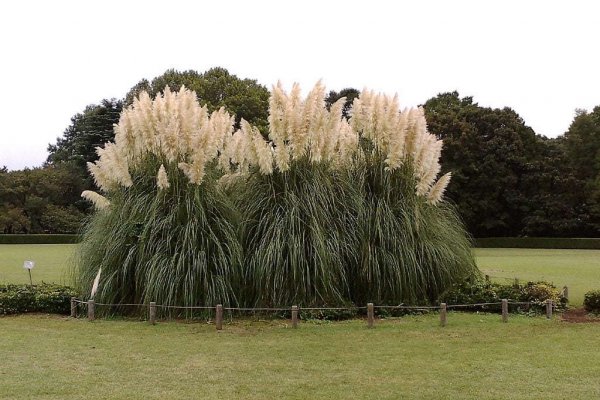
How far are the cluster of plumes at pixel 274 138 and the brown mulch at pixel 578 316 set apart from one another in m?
2.53

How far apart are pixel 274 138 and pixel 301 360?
3652 mm

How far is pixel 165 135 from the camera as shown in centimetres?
848

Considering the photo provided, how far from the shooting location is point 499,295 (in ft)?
29.8

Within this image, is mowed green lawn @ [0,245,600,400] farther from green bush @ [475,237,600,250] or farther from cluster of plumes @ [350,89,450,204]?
green bush @ [475,237,600,250]

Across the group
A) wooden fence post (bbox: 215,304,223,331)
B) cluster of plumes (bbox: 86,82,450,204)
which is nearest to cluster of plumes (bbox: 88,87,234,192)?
cluster of plumes (bbox: 86,82,450,204)

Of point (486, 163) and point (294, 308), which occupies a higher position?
point (486, 163)

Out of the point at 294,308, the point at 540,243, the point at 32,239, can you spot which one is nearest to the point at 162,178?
the point at 294,308

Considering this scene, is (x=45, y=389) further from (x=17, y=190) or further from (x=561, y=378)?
(x=17, y=190)

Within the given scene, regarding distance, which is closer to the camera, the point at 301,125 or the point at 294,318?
the point at 294,318

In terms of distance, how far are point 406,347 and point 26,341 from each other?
4315 millimetres

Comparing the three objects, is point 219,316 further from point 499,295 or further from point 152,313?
point 499,295

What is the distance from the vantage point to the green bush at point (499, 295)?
891 cm

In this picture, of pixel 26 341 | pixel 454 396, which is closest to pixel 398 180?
pixel 454 396

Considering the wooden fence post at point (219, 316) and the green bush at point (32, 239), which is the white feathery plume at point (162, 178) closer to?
the wooden fence post at point (219, 316)
